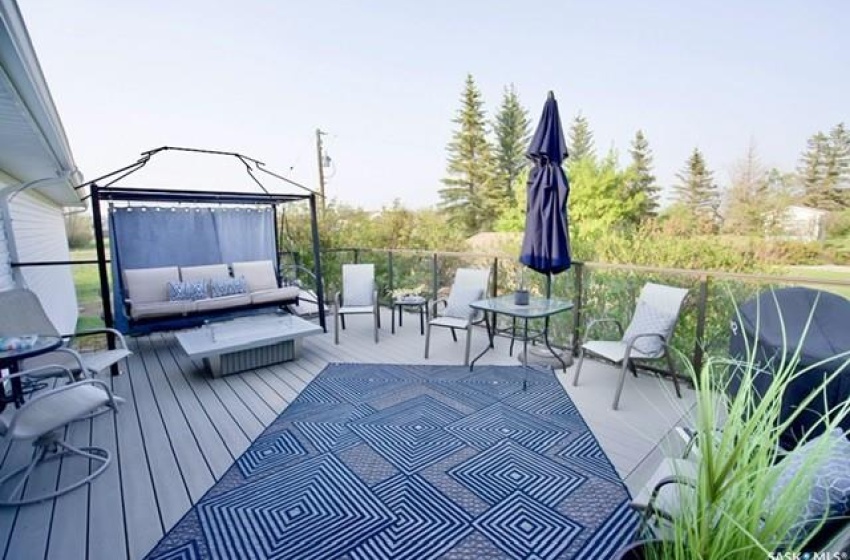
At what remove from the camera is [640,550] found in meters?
1.15

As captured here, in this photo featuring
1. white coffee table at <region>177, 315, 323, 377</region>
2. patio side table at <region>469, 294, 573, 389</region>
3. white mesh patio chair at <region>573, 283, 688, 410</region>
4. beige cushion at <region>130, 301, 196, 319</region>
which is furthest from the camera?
beige cushion at <region>130, 301, 196, 319</region>

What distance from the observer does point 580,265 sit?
13.9 ft

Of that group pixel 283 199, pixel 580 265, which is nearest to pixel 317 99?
pixel 283 199

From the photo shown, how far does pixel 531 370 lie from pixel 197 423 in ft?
9.63

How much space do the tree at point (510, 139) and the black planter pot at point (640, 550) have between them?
2087cm

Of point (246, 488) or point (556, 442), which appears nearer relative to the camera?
point (246, 488)

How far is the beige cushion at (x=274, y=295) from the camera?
17.7 feet

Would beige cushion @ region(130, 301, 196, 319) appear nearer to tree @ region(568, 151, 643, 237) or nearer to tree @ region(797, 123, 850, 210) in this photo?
tree @ region(568, 151, 643, 237)

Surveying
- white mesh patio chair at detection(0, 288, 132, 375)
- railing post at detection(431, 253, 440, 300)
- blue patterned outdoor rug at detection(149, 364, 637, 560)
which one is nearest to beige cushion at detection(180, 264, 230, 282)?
white mesh patio chair at detection(0, 288, 132, 375)

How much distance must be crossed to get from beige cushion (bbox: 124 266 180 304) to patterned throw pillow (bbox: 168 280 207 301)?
107 mm

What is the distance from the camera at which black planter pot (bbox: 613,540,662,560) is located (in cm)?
111

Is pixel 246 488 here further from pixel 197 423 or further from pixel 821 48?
pixel 821 48

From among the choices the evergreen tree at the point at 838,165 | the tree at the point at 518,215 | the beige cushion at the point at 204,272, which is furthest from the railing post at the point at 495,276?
the evergreen tree at the point at 838,165

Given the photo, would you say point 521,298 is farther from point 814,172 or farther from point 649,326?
point 814,172
